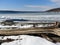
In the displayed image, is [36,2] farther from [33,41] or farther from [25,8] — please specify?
[33,41]

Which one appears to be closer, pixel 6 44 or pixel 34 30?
pixel 6 44

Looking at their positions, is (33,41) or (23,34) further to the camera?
(23,34)

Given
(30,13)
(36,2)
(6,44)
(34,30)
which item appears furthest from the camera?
(30,13)

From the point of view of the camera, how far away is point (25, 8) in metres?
4.28

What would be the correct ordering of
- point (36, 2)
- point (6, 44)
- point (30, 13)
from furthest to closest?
point (30, 13) < point (36, 2) < point (6, 44)

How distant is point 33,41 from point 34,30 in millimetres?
258

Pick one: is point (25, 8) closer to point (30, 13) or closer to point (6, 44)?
point (30, 13)

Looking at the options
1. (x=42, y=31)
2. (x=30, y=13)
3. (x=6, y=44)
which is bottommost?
(x=6, y=44)

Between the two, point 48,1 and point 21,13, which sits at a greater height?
point 48,1

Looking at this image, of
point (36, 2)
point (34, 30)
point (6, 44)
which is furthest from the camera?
point (36, 2)

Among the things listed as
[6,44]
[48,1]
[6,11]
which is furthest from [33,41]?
[6,11]

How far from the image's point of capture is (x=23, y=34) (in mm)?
2779

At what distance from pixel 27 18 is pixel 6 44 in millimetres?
1787

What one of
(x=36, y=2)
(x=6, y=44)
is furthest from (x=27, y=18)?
(x=6, y=44)
